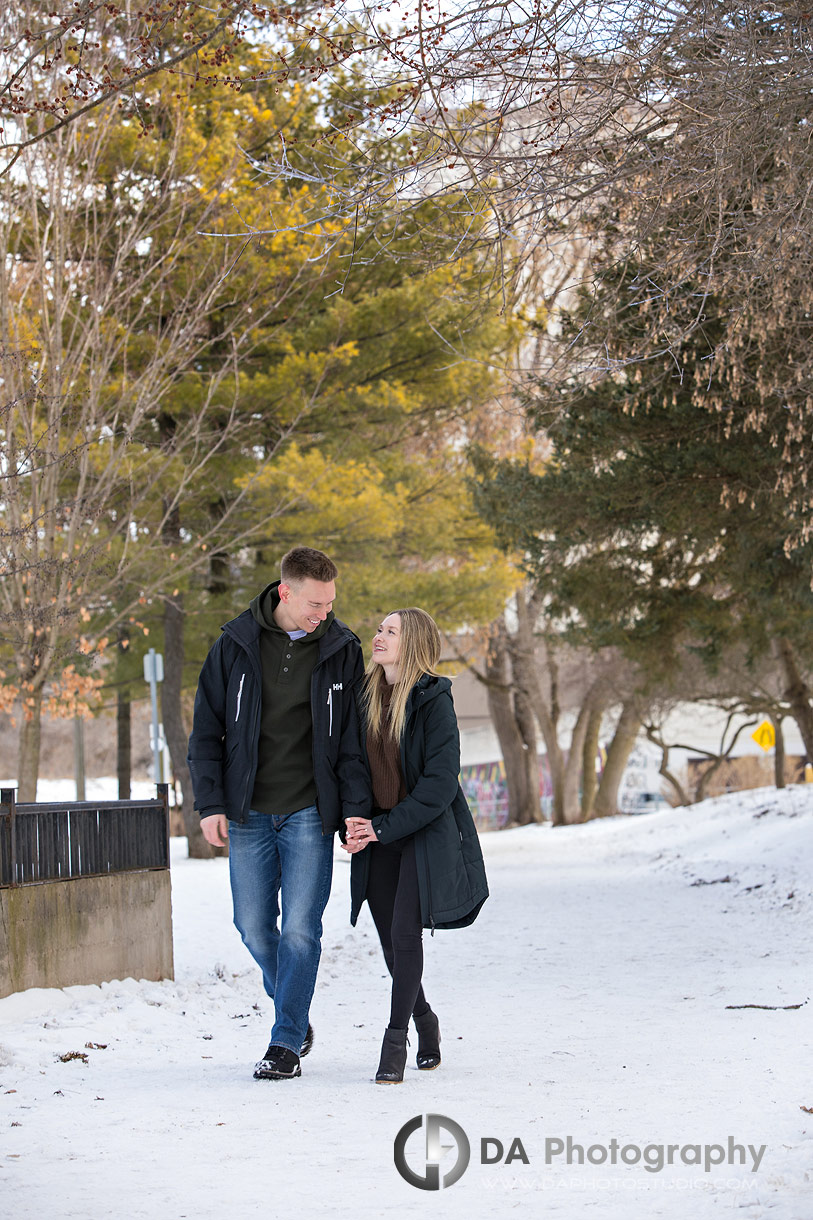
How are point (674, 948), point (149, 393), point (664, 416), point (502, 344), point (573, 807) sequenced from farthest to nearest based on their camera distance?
point (573, 807)
point (502, 344)
point (149, 393)
point (664, 416)
point (674, 948)

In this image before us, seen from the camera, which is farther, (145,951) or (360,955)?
(360,955)

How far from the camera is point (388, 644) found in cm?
512

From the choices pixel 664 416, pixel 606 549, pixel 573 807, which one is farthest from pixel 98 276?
pixel 573 807

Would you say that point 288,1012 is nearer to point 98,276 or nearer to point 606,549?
point 98,276

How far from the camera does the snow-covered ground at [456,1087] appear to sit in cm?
344

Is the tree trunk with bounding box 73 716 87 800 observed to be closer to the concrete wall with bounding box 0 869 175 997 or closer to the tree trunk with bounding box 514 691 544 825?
the tree trunk with bounding box 514 691 544 825

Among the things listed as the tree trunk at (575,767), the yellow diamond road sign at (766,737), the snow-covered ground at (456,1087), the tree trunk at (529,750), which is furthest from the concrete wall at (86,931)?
the tree trunk at (529,750)

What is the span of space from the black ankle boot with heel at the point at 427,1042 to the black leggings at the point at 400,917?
41 mm

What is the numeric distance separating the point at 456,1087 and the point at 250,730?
1538 millimetres

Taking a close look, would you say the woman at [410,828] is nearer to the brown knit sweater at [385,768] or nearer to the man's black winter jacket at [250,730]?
the brown knit sweater at [385,768]

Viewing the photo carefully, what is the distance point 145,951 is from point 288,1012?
275 cm

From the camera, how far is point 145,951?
24.3 feet

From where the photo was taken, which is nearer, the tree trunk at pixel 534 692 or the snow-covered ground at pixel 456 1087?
the snow-covered ground at pixel 456 1087

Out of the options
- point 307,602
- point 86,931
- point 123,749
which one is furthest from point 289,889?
point 123,749
